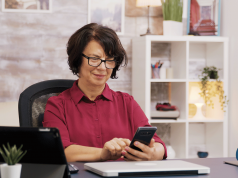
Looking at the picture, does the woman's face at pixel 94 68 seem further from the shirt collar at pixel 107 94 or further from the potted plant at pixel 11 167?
the potted plant at pixel 11 167

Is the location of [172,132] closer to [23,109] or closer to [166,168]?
[23,109]

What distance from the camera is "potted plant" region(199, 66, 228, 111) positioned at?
9.41 feet

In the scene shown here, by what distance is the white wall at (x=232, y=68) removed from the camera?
285cm

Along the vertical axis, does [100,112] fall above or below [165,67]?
below

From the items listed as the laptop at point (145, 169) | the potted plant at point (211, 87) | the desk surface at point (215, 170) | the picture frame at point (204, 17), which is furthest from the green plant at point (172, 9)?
the laptop at point (145, 169)

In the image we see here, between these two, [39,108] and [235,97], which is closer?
[39,108]

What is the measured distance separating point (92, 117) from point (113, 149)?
0.43 metres

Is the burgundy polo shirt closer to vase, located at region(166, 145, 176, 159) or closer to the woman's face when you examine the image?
the woman's face

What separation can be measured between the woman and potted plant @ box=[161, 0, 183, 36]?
1.32 metres

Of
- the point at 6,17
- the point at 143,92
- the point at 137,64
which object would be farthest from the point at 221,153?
the point at 6,17

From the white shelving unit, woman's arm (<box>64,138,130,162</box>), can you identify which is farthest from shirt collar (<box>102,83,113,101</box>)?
the white shelving unit

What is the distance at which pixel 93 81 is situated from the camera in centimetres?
160

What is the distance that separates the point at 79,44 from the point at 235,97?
1.83 m

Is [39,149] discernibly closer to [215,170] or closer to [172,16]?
[215,170]
